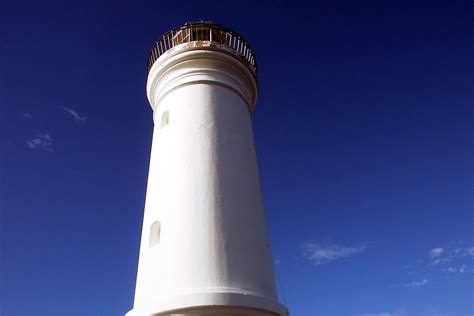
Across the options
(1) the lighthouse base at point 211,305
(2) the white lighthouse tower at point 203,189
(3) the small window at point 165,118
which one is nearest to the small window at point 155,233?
(2) the white lighthouse tower at point 203,189

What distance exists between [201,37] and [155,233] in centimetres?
414

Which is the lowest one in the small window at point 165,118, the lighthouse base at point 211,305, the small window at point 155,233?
the lighthouse base at point 211,305

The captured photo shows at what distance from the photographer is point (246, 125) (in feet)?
24.4

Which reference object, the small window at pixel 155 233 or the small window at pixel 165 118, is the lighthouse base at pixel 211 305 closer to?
the small window at pixel 155 233

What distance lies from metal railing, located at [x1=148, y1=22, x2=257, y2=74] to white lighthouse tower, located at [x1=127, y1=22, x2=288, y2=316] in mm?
20

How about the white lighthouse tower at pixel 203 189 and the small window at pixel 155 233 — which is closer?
the white lighthouse tower at pixel 203 189

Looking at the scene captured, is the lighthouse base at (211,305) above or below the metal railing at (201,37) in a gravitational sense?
below

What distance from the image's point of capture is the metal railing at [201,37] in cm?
814

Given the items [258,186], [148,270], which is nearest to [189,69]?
[258,186]

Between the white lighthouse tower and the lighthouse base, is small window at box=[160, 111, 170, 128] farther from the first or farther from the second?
the lighthouse base

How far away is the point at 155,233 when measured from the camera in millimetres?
6312

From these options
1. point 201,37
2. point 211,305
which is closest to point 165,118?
point 201,37

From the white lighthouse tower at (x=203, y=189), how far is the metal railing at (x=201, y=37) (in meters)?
0.02

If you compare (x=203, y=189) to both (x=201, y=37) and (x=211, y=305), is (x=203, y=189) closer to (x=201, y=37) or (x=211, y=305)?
(x=211, y=305)
